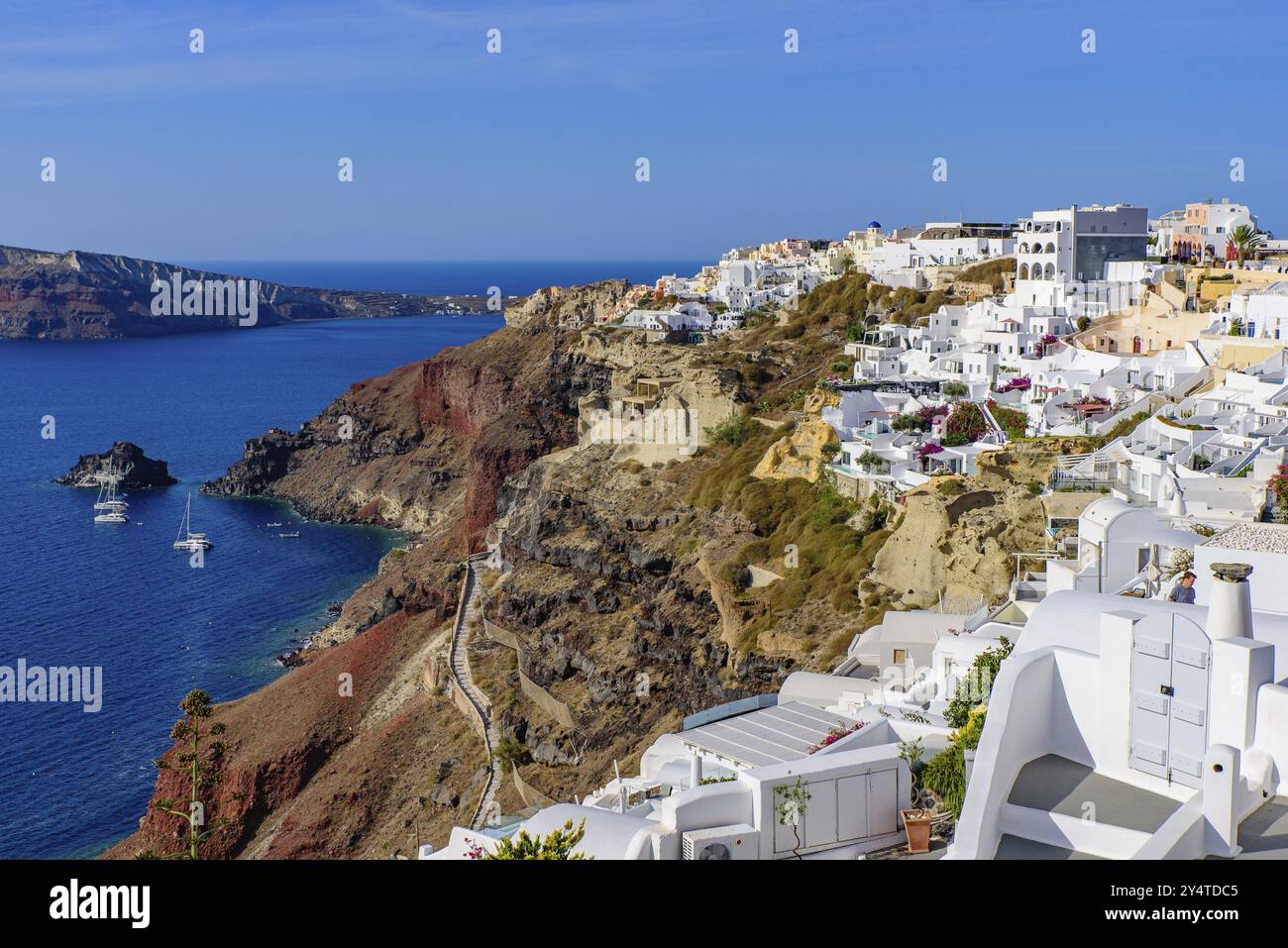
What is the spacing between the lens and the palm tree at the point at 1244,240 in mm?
42656

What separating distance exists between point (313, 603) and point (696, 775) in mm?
41163

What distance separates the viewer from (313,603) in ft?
163

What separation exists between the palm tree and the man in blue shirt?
116ft

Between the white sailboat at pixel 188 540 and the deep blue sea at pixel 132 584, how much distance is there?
19.4 inches

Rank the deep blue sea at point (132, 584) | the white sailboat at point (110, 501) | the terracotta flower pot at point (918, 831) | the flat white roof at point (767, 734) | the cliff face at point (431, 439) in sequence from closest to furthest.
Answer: the terracotta flower pot at point (918, 831)
the flat white roof at point (767, 734)
the deep blue sea at point (132, 584)
the cliff face at point (431, 439)
the white sailboat at point (110, 501)

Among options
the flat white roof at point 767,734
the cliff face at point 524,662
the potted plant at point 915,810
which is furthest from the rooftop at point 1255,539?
the cliff face at point 524,662

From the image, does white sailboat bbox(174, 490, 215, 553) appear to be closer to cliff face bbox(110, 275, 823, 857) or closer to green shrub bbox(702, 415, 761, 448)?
cliff face bbox(110, 275, 823, 857)

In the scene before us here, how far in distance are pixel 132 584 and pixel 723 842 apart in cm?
4649

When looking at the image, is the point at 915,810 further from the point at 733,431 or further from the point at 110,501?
the point at 110,501

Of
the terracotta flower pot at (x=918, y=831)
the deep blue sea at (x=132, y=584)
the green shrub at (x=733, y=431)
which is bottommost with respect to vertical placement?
the deep blue sea at (x=132, y=584)

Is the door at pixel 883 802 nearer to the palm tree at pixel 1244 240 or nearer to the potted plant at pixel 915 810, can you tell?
the potted plant at pixel 915 810

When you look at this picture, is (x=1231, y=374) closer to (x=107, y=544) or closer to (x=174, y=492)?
(x=107, y=544)

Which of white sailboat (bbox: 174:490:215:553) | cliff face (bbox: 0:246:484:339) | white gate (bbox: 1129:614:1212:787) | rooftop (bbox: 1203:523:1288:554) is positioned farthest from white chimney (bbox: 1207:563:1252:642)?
cliff face (bbox: 0:246:484:339)
